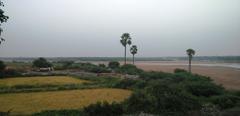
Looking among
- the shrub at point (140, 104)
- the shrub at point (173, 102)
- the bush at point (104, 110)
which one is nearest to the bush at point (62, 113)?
the bush at point (104, 110)

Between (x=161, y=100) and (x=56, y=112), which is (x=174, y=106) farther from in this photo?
(x=56, y=112)

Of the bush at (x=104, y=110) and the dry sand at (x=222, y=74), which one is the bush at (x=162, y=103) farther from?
the dry sand at (x=222, y=74)

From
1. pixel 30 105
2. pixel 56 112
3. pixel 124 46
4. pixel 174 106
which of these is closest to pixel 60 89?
pixel 30 105

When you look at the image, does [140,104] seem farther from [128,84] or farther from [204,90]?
[128,84]

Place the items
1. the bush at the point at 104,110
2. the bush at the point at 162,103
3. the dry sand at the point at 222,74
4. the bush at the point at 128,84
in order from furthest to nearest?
the dry sand at the point at 222,74 → the bush at the point at 128,84 → the bush at the point at 162,103 → the bush at the point at 104,110

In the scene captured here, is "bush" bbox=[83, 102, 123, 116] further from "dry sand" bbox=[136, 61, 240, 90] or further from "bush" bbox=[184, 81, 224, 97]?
"dry sand" bbox=[136, 61, 240, 90]

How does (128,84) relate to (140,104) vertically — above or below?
below

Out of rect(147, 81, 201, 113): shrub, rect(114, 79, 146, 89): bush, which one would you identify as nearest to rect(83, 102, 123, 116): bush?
rect(147, 81, 201, 113): shrub

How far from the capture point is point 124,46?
8394 cm

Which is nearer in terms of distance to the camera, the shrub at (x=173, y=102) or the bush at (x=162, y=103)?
the bush at (x=162, y=103)

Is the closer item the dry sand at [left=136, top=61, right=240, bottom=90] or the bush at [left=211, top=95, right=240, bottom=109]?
the bush at [left=211, top=95, right=240, bottom=109]

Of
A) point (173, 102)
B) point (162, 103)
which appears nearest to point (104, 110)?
point (162, 103)

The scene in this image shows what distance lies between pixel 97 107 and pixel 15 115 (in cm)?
613

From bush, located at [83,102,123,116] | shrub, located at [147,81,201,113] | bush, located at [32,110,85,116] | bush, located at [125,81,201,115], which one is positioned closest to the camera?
bush, located at [83,102,123,116]
